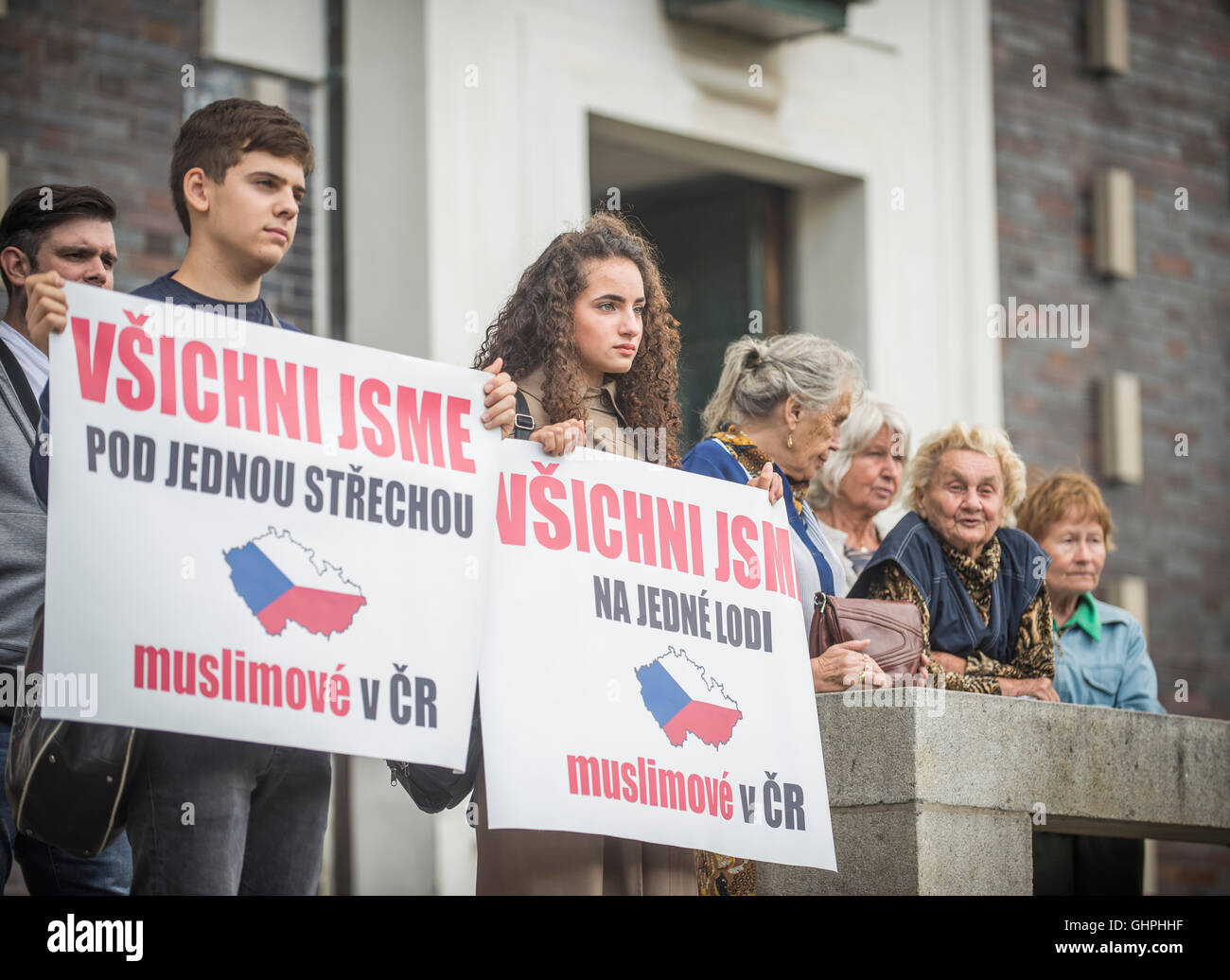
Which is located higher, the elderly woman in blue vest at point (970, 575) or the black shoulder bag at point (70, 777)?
the elderly woman in blue vest at point (970, 575)

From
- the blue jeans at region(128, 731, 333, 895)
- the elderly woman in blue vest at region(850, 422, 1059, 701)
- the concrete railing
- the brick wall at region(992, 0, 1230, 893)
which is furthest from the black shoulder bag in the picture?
the brick wall at region(992, 0, 1230, 893)

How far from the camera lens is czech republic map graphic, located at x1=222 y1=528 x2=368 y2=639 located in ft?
11.7

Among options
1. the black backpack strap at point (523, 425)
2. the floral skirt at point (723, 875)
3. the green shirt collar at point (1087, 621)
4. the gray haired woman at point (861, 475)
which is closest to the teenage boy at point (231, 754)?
the black backpack strap at point (523, 425)

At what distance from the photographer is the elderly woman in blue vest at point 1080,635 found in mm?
5762

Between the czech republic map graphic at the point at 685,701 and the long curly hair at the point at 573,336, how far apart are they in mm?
525

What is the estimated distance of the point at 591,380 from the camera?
13.8ft

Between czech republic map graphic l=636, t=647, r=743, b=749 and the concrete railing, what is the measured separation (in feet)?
1.90

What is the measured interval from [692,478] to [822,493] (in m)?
1.71

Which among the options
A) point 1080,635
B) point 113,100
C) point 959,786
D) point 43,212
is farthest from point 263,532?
point 113,100

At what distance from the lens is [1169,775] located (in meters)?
5.29

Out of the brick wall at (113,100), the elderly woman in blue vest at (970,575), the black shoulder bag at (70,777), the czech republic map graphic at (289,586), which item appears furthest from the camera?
the brick wall at (113,100)

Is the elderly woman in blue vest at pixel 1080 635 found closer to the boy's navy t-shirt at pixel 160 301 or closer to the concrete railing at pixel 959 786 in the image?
the concrete railing at pixel 959 786

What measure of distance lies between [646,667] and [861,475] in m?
1.93

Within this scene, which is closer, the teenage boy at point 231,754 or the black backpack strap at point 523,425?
the teenage boy at point 231,754
